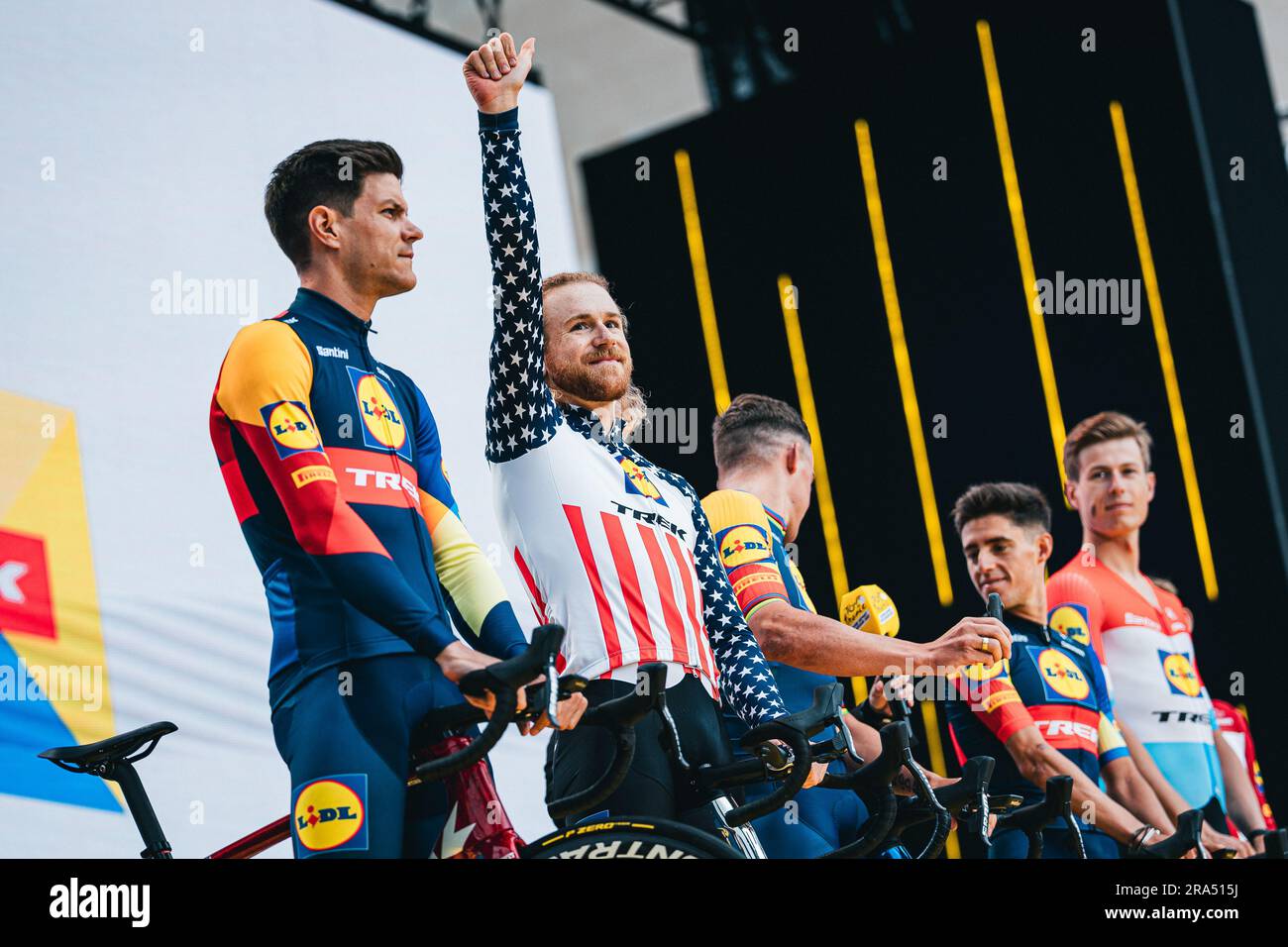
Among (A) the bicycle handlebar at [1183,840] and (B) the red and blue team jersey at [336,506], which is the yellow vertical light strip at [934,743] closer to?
(A) the bicycle handlebar at [1183,840]

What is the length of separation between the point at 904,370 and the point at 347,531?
4243mm

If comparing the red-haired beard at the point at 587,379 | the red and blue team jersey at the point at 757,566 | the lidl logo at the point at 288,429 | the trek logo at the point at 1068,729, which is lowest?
the trek logo at the point at 1068,729

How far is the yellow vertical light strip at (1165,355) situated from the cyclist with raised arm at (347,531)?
3865mm

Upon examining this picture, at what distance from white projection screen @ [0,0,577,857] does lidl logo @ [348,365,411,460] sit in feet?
4.09

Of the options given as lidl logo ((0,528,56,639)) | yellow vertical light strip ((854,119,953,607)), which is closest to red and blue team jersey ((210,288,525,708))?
lidl logo ((0,528,56,639))

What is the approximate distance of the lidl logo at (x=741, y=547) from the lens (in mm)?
2965

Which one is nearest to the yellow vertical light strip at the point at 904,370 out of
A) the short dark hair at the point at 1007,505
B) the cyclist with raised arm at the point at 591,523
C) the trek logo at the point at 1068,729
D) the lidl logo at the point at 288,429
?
the short dark hair at the point at 1007,505

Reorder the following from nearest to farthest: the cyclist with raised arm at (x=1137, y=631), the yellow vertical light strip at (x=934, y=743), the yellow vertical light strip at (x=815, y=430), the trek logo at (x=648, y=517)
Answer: the trek logo at (x=648, y=517) < the cyclist with raised arm at (x=1137, y=631) < the yellow vertical light strip at (x=934, y=743) < the yellow vertical light strip at (x=815, y=430)

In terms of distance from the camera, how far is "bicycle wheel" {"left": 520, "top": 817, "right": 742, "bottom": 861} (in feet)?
6.40

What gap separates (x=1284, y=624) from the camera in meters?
5.27

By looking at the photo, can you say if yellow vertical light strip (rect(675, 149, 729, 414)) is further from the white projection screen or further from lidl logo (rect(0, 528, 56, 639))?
lidl logo (rect(0, 528, 56, 639))

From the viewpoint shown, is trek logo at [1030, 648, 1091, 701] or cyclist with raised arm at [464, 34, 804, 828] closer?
cyclist with raised arm at [464, 34, 804, 828]

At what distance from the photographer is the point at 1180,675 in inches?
183
